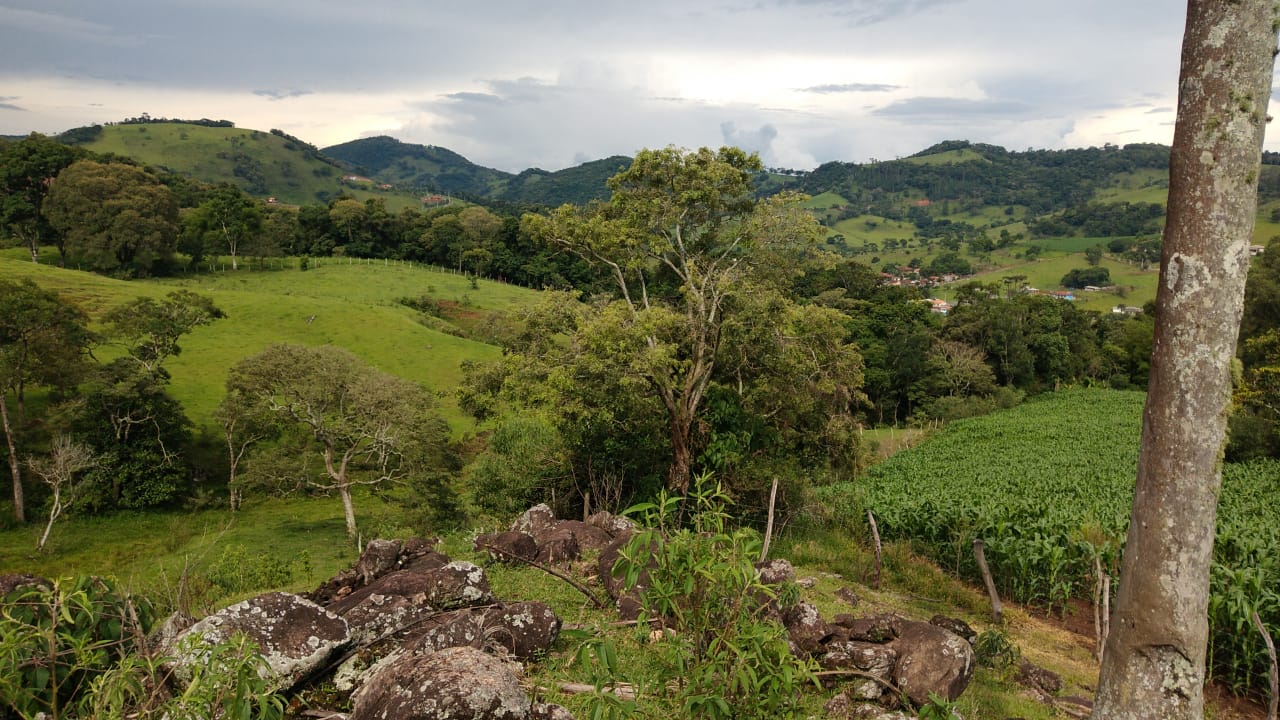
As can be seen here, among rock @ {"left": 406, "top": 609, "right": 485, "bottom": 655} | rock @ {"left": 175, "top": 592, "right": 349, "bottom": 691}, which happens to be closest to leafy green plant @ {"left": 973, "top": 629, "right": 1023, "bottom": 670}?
rock @ {"left": 406, "top": 609, "right": 485, "bottom": 655}

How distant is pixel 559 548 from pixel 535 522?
4.38 ft

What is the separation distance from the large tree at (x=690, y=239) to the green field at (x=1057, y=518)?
492cm

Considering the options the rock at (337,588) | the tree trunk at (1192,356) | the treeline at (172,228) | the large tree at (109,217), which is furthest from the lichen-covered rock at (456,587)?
the large tree at (109,217)

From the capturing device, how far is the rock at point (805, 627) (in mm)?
6230

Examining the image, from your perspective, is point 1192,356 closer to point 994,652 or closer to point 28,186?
point 994,652

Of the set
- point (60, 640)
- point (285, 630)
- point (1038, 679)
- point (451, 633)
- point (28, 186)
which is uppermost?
point (28, 186)

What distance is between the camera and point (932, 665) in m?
5.54

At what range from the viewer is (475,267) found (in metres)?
76.0

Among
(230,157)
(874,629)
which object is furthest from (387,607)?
(230,157)

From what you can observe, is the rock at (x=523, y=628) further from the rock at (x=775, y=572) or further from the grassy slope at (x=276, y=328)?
the grassy slope at (x=276, y=328)

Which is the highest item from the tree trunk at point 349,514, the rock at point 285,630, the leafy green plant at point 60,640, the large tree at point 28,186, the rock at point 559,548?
the large tree at point 28,186

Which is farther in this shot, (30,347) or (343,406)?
(343,406)

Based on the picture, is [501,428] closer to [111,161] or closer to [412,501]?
[412,501]

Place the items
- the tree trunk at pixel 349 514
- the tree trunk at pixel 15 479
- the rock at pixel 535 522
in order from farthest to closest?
the tree trunk at pixel 349 514 → the tree trunk at pixel 15 479 → the rock at pixel 535 522
